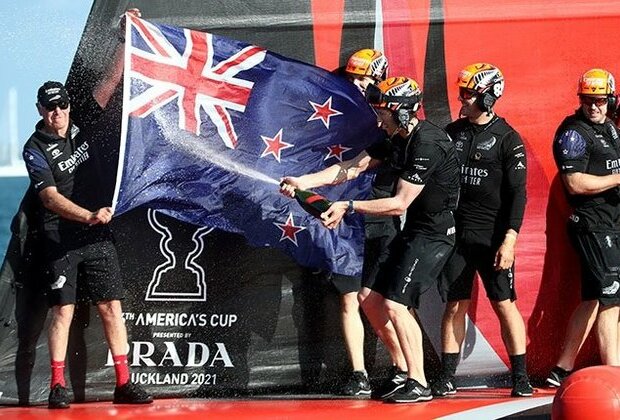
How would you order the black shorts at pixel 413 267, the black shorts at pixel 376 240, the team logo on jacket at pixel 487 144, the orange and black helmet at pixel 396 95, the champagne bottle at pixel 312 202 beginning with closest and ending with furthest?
the champagne bottle at pixel 312 202
the orange and black helmet at pixel 396 95
the black shorts at pixel 413 267
the team logo on jacket at pixel 487 144
the black shorts at pixel 376 240

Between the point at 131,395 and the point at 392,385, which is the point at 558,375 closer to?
the point at 392,385

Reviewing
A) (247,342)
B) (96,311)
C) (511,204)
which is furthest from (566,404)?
(96,311)

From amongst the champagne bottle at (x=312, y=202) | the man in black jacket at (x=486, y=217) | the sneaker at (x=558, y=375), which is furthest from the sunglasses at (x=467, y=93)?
the sneaker at (x=558, y=375)

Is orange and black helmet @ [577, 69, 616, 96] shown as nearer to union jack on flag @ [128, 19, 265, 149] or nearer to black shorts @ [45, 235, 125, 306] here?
union jack on flag @ [128, 19, 265, 149]

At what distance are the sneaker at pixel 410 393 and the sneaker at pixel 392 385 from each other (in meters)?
0.07

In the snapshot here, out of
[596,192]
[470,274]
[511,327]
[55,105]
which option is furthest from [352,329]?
[55,105]

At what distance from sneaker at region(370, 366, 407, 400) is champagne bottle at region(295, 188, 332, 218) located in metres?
1.21

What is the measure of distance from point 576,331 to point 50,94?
359 cm

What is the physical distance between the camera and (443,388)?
311 inches

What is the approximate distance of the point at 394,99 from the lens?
7.32 meters

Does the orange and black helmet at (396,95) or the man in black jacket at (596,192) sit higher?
the orange and black helmet at (396,95)

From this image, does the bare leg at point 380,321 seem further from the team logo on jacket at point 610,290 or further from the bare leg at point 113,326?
the bare leg at point 113,326

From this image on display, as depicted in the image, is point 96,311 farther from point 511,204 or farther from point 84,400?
point 511,204

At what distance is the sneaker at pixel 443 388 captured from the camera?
789 centimetres
